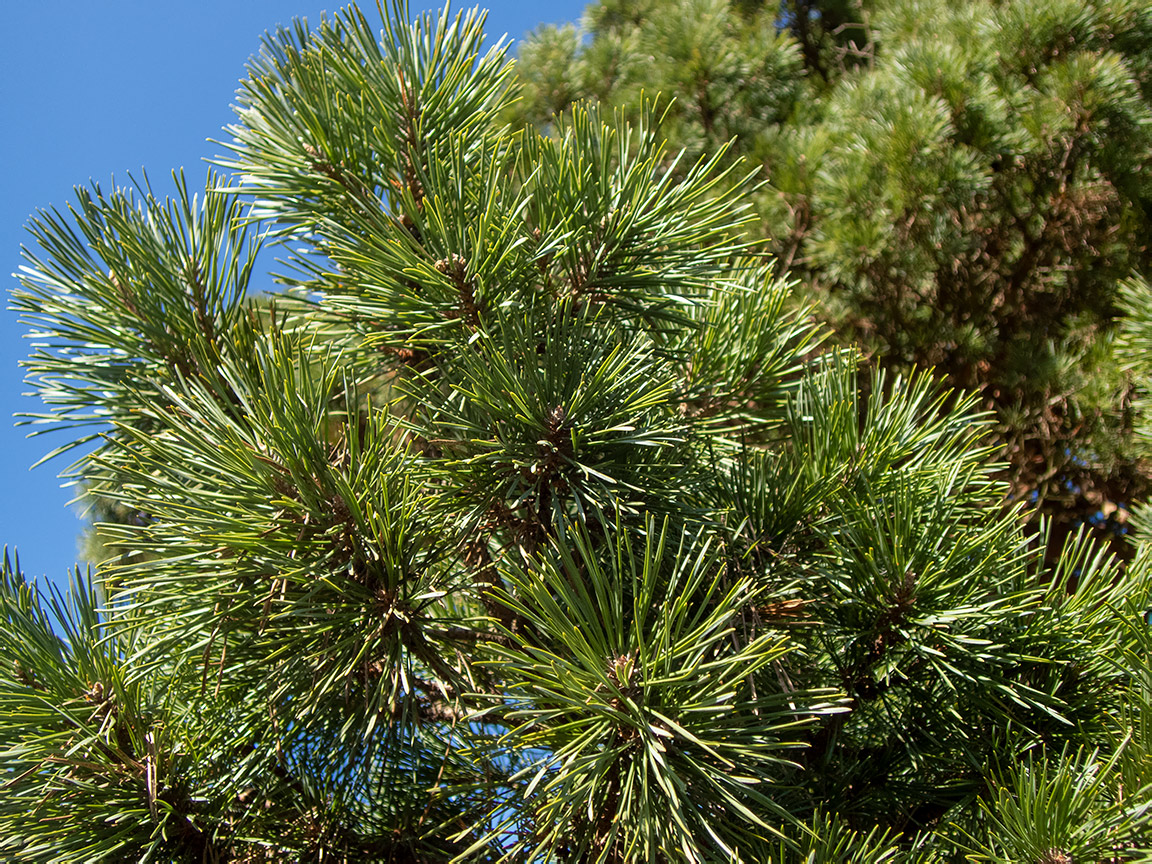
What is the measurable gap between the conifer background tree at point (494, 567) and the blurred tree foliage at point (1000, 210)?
3.11 ft

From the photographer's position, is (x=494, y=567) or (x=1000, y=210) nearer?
(x=494, y=567)

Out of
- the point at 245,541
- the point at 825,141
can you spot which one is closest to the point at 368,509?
the point at 245,541

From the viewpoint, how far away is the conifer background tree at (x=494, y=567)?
520mm

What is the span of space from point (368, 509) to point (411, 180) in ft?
1.01

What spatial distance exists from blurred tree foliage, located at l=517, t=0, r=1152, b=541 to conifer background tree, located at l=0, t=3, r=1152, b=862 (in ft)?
3.11

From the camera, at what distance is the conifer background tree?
1.71ft

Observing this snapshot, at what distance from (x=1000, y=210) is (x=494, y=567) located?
156cm

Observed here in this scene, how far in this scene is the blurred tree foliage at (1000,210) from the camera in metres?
1.56

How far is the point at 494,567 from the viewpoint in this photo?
1.92ft

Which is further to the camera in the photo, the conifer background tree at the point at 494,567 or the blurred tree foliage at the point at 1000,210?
the blurred tree foliage at the point at 1000,210

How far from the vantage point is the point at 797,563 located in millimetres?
675

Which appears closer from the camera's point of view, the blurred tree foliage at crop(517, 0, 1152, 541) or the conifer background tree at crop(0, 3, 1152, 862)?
the conifer background tree at crop(0, 3, 1152, 862)

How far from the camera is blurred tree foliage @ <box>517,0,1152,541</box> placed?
1564mm

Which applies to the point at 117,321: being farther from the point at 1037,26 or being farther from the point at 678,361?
the point at 1037,26
